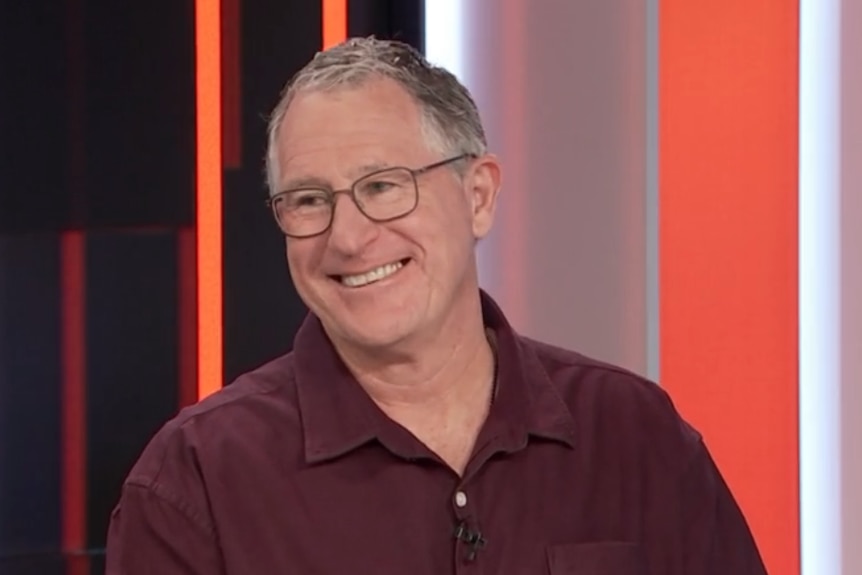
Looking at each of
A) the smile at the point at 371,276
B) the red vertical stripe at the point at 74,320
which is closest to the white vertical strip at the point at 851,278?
the smile at the point at 371,276

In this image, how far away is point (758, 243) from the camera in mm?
1630

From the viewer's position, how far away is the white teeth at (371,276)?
1.06m

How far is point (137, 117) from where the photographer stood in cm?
158

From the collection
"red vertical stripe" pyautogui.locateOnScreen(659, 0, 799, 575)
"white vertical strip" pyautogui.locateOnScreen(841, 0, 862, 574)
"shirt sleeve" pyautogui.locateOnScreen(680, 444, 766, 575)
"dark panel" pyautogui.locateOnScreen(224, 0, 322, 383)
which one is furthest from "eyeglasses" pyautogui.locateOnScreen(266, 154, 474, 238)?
"white vertical strip" pyautogui.locateOnScreen(841, 0, 862, 574)

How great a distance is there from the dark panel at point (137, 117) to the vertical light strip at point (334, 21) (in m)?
0.19

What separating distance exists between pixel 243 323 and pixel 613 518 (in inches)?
26.0

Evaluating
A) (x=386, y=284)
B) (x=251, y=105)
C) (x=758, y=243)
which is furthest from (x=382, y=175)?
(x=758, y=243)

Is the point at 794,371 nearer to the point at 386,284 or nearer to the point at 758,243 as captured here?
the point at 758,243

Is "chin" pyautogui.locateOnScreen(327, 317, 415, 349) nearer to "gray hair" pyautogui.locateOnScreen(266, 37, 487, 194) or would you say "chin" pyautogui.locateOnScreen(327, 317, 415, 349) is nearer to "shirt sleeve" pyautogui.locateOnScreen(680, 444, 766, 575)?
"gray hair" pyautogui.locateOnScreen(266, 37, 487, 194)

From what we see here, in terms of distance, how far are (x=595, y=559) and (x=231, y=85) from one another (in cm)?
84

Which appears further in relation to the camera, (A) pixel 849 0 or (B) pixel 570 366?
(A) pixel 849 0

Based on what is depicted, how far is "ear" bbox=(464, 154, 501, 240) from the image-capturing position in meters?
1.15

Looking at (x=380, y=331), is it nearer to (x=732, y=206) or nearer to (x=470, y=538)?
(x=470, y=538)

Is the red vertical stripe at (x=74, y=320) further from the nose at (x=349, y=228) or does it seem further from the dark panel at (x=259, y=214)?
the nose at (x=349, y=228)
